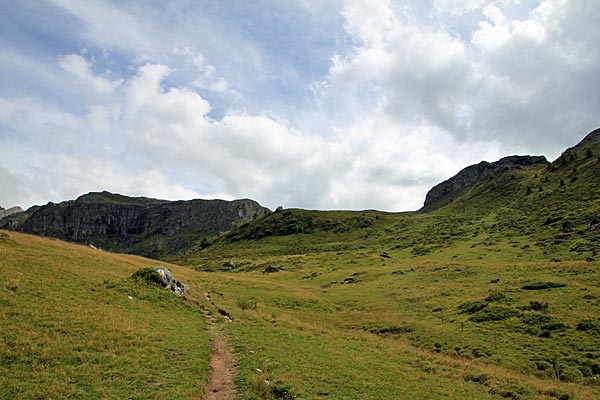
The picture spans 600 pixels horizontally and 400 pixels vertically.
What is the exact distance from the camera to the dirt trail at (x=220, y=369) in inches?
574

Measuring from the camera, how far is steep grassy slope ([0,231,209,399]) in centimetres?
1362

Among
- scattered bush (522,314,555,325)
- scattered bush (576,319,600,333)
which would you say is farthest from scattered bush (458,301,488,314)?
scattered bush (576,319,600,333)

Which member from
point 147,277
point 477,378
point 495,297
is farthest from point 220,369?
point 495,297

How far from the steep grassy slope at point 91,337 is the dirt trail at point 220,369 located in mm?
513

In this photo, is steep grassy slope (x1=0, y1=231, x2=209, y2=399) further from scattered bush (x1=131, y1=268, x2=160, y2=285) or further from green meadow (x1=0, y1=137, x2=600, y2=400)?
scattered bush (x1=131, y1=268, x2=160, y2=285)

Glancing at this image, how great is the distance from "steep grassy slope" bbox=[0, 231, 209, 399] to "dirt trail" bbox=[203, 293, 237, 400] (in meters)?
0.51

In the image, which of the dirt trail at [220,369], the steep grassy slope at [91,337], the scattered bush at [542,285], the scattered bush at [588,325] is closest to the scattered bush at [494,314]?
the scattered bush at [588,325]

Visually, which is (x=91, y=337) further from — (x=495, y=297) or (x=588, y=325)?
(x=495, y=297)

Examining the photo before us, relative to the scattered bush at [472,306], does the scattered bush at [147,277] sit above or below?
above

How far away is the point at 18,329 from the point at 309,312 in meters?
33.1

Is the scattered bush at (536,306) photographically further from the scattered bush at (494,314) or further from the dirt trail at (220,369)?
the dirt trail at (220,369)

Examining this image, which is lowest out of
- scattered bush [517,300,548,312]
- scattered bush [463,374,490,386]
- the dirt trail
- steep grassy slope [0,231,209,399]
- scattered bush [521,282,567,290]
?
scattered bush [463,374,490,386]

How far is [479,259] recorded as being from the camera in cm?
7119

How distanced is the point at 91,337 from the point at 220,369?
24.3 feet
